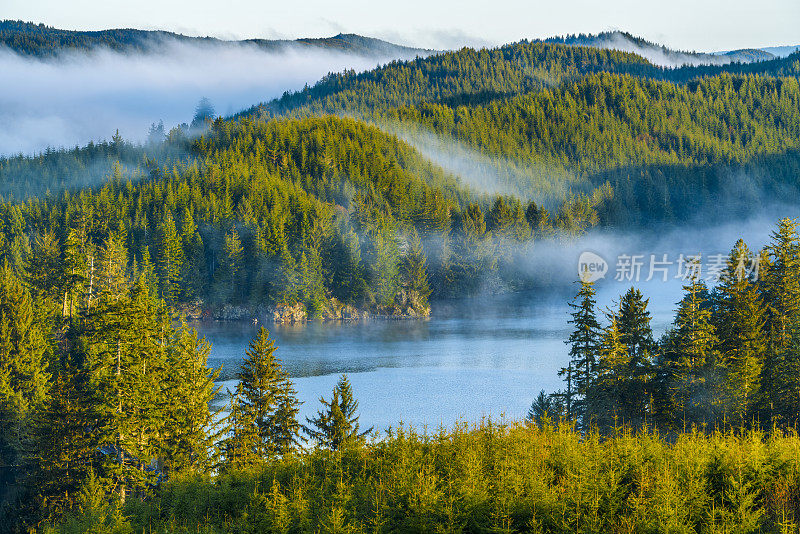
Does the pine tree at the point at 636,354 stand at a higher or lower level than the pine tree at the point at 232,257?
lower

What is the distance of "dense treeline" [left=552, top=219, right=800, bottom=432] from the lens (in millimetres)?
31797

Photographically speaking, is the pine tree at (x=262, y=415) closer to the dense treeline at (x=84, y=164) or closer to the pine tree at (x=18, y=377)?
the pine tree at (x=18, y=377)

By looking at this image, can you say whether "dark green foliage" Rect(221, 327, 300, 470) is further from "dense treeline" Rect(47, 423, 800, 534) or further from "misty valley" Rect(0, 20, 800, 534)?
"dense treeline" Rect(47, 423, 800, 534)

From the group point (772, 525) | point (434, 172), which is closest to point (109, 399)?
point (772, 525)

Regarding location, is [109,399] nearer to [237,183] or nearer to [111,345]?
[111,345]

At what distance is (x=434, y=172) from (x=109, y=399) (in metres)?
164

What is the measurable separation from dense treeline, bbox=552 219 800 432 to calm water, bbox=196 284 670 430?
257 inches

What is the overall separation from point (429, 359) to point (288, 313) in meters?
45.1

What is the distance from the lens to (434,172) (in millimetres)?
192375

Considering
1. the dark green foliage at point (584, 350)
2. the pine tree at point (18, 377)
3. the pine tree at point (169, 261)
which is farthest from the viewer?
the pine tree at point (169, 261)

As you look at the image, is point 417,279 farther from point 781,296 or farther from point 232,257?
point 781,296

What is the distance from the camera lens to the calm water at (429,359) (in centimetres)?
5641

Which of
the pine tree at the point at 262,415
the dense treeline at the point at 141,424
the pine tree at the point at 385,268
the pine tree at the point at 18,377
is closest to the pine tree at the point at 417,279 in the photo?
the pine tree at the point at 385,268

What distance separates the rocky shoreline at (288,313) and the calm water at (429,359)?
380 cm
